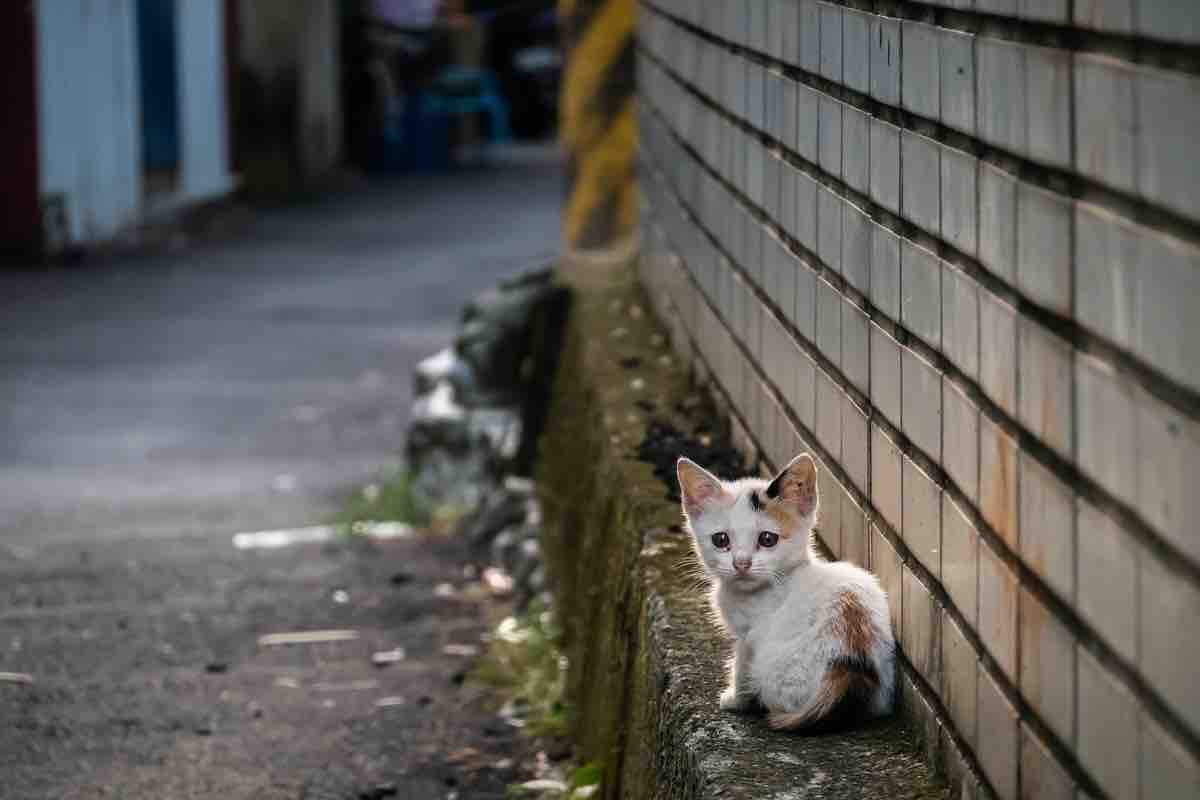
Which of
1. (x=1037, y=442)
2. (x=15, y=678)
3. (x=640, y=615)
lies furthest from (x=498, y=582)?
(x=1037, y=442)

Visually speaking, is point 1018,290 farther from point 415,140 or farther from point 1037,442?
point 415,140

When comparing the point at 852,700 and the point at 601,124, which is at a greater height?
the point at 601,124

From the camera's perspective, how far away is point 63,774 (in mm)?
5301

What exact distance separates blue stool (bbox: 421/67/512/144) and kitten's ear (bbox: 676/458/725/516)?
2324cm

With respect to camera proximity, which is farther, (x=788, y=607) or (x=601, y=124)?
(x=601, y=124)

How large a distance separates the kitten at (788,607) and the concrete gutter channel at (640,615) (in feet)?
0.18

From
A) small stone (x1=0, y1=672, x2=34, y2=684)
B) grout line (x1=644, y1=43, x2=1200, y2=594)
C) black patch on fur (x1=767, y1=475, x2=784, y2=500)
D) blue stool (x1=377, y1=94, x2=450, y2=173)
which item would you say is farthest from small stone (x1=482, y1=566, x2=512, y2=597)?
blue stool (x1=377, y1=94, x2=450, y2=173)

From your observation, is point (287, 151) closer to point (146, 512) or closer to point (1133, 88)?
point (146, 512)

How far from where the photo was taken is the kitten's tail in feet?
10.8

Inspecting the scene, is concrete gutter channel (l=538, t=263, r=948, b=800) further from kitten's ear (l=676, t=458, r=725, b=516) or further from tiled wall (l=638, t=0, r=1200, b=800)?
kitten's ear (l=676, t=458, r=725, b=516)

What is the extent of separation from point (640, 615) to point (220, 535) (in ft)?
14.9

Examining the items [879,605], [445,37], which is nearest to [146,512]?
[879,605]

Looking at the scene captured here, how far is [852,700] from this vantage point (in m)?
3.32

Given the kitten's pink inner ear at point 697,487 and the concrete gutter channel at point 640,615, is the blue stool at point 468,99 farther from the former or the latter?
the kitten's pink inner ear at point 697,487
